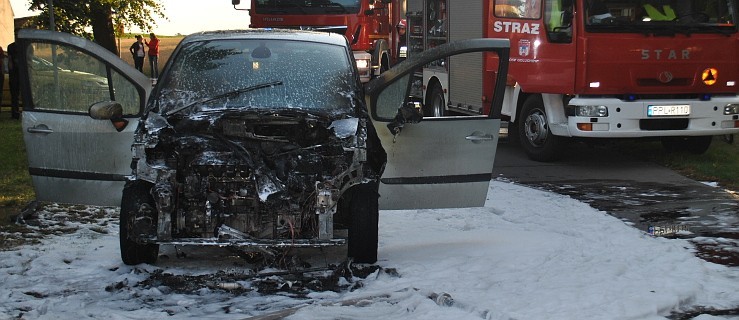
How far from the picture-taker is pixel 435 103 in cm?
1916

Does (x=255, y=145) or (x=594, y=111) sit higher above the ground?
(x=255, y=145)

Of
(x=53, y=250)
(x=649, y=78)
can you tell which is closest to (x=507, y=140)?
(x=649, y=78)

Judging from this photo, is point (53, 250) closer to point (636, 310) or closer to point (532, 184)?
point (636, 310)

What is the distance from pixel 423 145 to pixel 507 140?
354 inches

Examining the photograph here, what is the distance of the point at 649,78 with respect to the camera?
14258 mm

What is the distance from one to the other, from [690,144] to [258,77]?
8.77 m

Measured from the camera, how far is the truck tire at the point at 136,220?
312 inches

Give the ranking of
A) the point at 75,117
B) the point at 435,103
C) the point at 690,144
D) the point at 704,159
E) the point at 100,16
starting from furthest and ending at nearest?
the point at 100,16
the point at 435,103
the point at 690,144
the point at 704,159
the point at 75,117

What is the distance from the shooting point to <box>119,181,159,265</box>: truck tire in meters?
7.93

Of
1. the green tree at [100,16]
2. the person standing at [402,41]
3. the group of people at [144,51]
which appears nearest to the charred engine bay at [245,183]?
the person standing at [402,41]

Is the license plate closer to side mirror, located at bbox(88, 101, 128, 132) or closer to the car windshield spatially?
the car windshield

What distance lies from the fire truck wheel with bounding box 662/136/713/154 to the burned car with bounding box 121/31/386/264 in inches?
334

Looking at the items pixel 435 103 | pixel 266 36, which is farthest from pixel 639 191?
pixel 435 103

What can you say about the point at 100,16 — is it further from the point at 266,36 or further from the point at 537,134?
the point at 266,36
